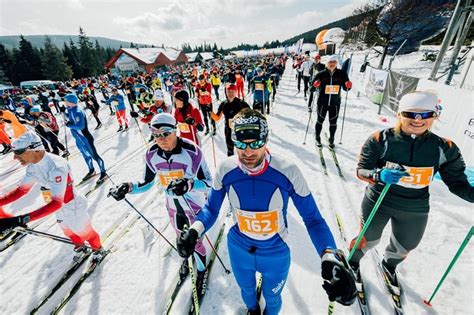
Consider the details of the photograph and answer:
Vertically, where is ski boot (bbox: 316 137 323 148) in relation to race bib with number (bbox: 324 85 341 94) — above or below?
below

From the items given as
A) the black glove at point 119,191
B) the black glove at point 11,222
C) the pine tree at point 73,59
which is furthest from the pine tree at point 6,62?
the black glove at point 119,191

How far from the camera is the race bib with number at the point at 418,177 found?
2436mm

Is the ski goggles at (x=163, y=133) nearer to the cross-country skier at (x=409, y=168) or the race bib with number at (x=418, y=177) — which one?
the cross-country skier at (x=409, y=168)

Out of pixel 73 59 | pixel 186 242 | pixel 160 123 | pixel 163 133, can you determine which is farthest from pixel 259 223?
pixel 73 59

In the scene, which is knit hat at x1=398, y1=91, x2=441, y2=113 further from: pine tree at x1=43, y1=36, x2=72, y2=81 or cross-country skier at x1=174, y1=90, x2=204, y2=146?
pine tree at x1=43, y1=36, x2=72, y2=81

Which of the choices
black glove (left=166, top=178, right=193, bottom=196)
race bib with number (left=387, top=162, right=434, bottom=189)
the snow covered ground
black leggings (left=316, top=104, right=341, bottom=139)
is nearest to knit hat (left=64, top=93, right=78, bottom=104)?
the snow covered ground

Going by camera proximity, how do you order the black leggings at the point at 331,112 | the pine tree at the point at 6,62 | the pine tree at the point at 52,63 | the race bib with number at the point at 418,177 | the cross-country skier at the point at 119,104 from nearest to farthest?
1. the race bib with number at the point at 418,177
2. the black leggings at the point at 331,112
3. the cross-country skier at the point at 119,104
4. the pine tree at the point at 6,62
5. the pine tree at the point at 52,63

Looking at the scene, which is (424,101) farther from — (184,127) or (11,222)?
(184,127)

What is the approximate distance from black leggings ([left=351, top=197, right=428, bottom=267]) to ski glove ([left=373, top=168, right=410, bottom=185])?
22.5 inches

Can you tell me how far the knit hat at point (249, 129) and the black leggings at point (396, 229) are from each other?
78.6 inches

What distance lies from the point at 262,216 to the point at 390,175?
4.73ft

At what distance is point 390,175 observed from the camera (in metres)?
2.32

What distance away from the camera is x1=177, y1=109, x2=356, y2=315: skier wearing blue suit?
1827 millimetres

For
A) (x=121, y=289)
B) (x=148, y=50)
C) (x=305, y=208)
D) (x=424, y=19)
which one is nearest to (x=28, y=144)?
(x=121, y=289)
